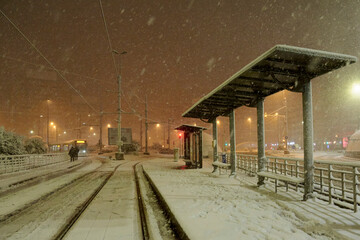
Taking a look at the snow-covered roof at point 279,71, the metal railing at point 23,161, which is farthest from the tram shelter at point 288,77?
the metal railing at point 23,161

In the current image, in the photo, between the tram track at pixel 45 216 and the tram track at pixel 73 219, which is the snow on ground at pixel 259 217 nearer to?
the tram track at pixel 73 219

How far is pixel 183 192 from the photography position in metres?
8.49

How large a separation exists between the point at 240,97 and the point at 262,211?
5.87 m

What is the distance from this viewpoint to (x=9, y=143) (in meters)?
21.7

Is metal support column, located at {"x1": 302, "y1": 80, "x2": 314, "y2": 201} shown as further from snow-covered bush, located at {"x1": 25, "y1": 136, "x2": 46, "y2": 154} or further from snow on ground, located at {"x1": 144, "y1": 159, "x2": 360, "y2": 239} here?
snow-covered bush, located at {"x1": 25, "y1": 136, "x2": 46, "y2": 154}

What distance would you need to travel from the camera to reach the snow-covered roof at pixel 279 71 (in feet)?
20.1

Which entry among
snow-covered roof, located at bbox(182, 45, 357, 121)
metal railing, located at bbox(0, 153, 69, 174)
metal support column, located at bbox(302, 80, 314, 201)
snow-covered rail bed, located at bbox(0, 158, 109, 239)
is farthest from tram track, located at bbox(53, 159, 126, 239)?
metal railing, located at bbox(0, 153, 69, 174)

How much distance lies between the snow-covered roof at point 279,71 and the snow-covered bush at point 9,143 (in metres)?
18.4

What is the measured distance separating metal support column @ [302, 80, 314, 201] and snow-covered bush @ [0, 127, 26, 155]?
72.6 feet

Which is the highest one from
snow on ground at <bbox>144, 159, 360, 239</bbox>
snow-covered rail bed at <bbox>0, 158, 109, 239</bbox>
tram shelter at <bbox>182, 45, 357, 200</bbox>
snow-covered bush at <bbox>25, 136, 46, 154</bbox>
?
tram shelter at <bbox>182, 45, 357, 200</bbox>

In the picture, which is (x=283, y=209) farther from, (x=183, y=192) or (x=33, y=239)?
(x=33, y=239)

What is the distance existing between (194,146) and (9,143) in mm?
15207

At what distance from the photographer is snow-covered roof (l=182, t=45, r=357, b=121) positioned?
6129mm

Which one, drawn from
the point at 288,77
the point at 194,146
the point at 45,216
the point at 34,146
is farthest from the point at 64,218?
the point at 34,146
